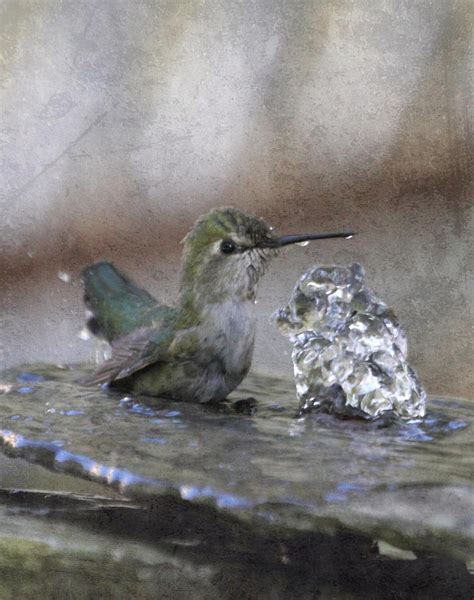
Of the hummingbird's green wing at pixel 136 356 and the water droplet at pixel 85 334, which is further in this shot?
the water droplet at pixel 85 334

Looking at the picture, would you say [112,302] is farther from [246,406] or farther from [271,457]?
[271,457]

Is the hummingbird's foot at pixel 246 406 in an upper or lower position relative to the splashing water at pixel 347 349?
lower

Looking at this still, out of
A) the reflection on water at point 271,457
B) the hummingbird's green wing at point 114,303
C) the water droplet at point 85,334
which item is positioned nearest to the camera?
the reflection on water at point 271,457

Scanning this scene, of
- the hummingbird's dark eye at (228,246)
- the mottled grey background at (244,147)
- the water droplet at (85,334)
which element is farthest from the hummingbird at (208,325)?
the mottled grey background at (244,147)

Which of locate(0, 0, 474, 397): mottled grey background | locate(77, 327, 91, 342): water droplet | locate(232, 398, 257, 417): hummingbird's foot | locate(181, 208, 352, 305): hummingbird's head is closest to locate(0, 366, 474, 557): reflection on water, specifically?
locate(232, 398, 257, 417): hummingbird's foot

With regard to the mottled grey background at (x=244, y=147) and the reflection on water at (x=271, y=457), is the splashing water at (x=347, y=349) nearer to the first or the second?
the reflection on water at (x=271, y=457)

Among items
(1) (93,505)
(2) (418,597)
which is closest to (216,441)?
(1) (93,505)

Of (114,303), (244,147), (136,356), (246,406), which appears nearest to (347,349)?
(246,406)

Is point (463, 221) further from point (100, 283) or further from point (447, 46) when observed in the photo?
point (100, 283)
